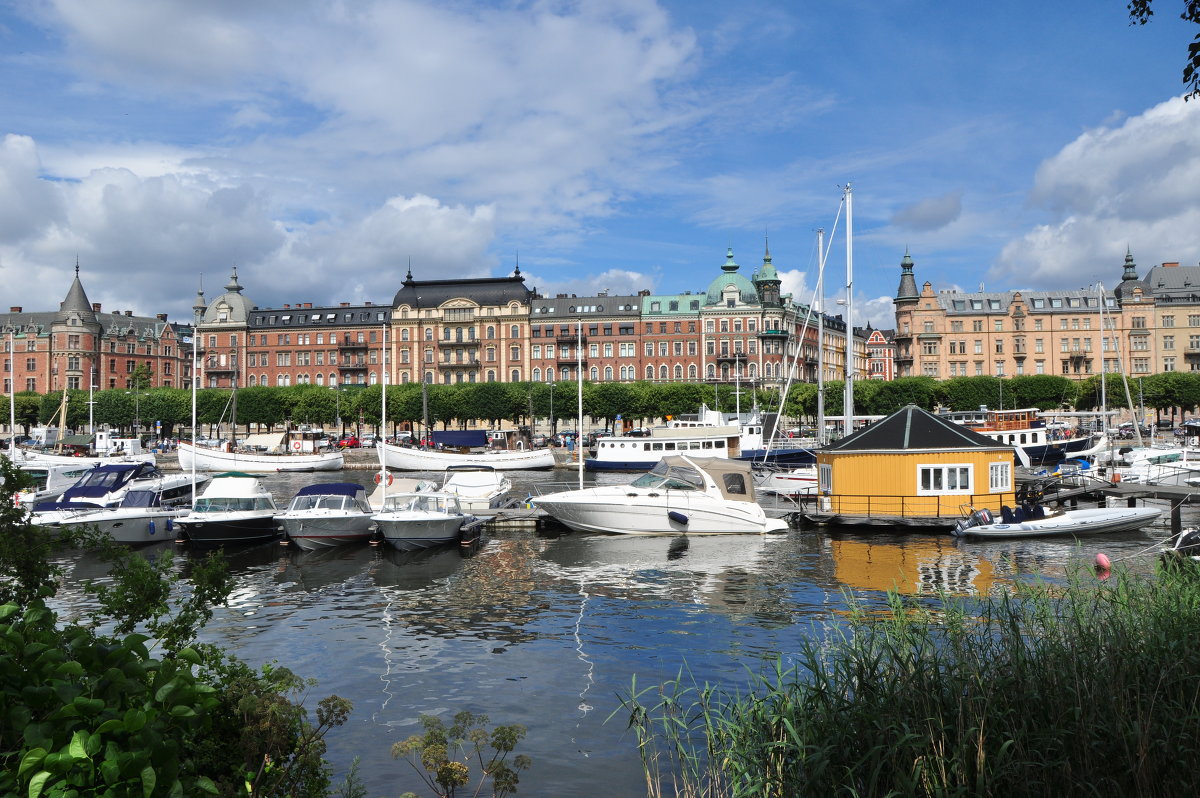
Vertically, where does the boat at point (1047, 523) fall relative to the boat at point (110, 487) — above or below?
below

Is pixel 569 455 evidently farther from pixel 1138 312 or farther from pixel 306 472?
pixel 1138 312

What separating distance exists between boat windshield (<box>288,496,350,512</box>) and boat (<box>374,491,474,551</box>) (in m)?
1.72

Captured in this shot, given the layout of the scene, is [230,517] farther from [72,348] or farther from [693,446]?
[72,348]

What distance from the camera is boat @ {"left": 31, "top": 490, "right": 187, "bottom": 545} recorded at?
3038 cm

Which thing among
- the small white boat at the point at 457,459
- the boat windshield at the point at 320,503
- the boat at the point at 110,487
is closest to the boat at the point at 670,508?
the boat windshield at the point at 320,503

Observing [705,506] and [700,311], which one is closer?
[705,506]

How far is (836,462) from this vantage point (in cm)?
3406

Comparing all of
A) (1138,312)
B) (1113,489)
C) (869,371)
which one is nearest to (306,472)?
(1113,489)

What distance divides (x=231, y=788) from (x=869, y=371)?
7221 inches

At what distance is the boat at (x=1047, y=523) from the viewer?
95.1 feet

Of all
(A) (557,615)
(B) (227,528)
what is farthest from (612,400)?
(A) (557,615)

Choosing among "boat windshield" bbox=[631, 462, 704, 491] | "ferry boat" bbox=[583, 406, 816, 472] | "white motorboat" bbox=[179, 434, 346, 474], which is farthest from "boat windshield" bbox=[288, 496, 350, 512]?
"white motorboat" bbox=[179, 434, 346, 474]

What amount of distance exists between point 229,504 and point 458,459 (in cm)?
3930

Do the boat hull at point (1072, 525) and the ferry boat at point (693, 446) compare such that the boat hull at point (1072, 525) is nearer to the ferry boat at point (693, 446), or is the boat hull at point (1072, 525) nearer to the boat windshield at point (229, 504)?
the boat windshield at point (229, 504)
